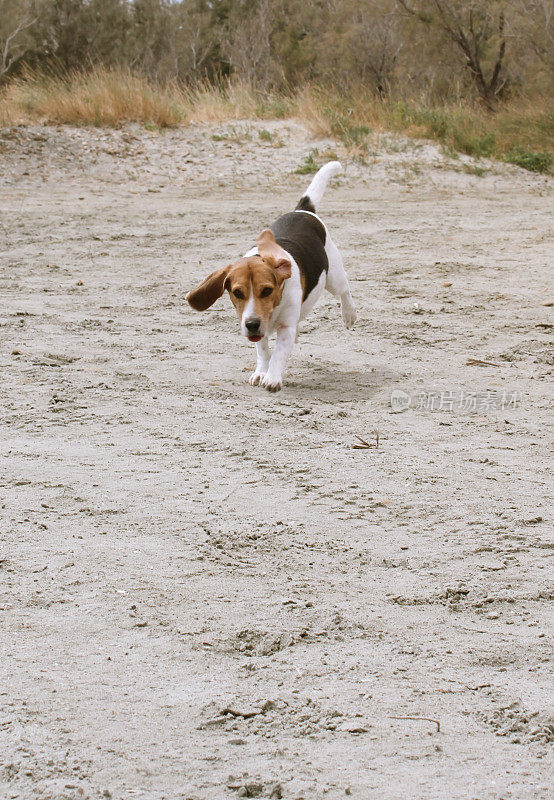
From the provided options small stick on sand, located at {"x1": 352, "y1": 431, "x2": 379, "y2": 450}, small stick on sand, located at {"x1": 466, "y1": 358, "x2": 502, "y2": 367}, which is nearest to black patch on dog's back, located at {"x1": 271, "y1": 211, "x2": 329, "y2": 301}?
small stick on sand, located at {"x1": 466, "y1": 358, "x2": 502, "y2": 367}

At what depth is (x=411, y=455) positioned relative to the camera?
4.40 meters

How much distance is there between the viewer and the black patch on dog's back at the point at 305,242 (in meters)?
5.62

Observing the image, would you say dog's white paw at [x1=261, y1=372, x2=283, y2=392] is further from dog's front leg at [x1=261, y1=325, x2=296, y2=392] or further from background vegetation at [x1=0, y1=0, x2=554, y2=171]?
background vegetation at [x1=0, y1=0, x2=554, y2=171]

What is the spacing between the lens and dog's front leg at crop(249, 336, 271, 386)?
544 cm

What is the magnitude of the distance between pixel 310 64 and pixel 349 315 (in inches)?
912

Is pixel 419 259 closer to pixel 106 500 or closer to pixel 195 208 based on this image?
pixel 195 208

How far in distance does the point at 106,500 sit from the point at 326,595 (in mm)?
1099

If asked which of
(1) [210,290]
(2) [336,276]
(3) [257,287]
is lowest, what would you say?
(2) [336,276]

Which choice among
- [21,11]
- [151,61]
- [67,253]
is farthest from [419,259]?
[151,61]

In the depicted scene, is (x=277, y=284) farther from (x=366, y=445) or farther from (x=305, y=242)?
(x=366, y=445)

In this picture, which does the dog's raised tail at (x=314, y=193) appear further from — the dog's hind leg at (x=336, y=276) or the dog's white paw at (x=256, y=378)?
the dog's white paw at (x=256, y=378)

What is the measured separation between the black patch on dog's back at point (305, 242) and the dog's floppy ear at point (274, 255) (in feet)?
0.50

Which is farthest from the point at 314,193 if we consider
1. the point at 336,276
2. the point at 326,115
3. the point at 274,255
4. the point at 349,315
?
the point at 326,115

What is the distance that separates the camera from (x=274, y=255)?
5211 mm
